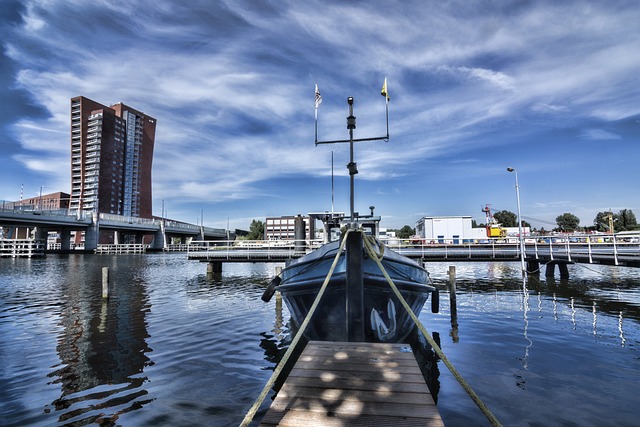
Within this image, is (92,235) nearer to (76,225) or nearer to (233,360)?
(76,225)

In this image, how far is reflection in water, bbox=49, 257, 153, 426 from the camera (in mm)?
5645

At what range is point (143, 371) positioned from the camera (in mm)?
7336

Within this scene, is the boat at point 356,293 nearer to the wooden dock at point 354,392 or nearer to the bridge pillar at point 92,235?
the wooden dock at point 354,392

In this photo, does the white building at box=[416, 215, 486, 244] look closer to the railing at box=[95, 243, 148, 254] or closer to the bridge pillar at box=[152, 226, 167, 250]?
the railing at box=[95, 243, 148, 254]

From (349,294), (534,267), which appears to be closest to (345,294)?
(349,294)

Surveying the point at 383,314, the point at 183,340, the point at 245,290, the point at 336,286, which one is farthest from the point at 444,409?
the point at 245,290

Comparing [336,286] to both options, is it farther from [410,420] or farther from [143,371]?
[143,371]

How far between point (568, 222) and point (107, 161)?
6400 inches

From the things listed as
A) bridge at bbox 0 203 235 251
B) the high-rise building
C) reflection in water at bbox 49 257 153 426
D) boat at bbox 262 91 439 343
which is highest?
the high-rise building

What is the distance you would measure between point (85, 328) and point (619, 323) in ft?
60.1

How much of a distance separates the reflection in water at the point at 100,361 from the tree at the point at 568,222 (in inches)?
4939

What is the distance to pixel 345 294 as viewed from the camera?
6.67 meters

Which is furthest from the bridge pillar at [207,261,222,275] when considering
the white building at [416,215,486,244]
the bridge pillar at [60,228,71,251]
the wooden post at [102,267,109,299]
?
the bridge pillar at [60,228,71,251]

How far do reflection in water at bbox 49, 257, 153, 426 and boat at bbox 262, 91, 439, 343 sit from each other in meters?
3.55
